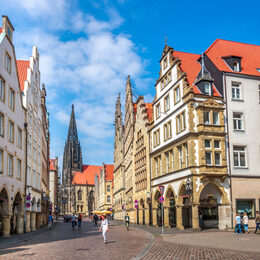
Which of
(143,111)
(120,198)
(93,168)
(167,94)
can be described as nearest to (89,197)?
(93,168)

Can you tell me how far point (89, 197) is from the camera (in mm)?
154250

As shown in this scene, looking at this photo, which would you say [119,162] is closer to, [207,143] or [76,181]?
[207,143]

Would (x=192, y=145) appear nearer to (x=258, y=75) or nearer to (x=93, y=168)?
(x=258, y=75)

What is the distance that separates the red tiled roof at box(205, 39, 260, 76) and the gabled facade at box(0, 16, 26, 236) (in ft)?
58.8

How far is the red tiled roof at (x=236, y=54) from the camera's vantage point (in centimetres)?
3438

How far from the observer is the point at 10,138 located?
30.0 metres

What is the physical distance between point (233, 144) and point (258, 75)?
23.5ft

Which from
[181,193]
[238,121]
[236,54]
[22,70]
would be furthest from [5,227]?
[236,54]

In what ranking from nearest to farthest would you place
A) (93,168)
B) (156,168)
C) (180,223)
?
(180,223) → (156,168) → (93,168)

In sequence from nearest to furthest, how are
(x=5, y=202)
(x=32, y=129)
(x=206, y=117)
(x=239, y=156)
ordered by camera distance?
(x=5, y=202), (x=206, y=117), (x=239, y=156), (x=32, y=129)

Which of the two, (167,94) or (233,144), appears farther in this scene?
(167,94)

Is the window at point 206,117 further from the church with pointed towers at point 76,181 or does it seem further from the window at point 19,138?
the church with pointed towers at point 76,181

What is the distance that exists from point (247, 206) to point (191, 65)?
567 inches

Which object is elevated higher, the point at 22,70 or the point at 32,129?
the point at 22,70
